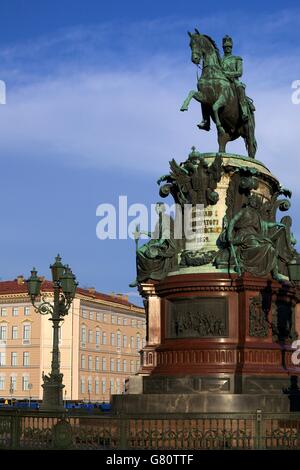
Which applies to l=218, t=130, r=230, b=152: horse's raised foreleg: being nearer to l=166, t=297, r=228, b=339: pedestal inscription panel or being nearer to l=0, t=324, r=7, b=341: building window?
l=166, t=297, r=228, b=339: pedestal inscription panel

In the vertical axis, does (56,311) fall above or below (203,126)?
below

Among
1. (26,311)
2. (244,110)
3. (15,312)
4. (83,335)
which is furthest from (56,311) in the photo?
(15,312)

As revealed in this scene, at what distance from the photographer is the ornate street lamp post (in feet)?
79.1

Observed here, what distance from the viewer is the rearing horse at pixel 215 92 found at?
2712 cm

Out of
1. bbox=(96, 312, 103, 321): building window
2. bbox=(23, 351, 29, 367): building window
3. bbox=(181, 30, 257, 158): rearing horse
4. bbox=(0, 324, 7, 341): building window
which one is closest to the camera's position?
bbox=(181, 30, 257, 158): rearing horse

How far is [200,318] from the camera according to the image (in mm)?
23625

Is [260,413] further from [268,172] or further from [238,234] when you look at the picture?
[268,172]

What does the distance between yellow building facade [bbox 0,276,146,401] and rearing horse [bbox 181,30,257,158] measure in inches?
2930

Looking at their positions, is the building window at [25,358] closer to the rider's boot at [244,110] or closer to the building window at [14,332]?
the building window at [14,332]

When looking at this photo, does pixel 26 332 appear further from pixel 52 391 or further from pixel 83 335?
pixel 52 391

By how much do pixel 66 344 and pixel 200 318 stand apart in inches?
3252

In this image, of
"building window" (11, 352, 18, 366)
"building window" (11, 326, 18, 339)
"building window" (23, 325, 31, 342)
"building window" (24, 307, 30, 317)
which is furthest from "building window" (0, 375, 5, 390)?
"building window" (24, 307, 30, 317)

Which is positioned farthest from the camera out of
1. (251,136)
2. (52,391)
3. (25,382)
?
(25,382)

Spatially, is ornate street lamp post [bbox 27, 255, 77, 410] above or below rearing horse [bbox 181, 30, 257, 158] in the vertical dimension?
below
